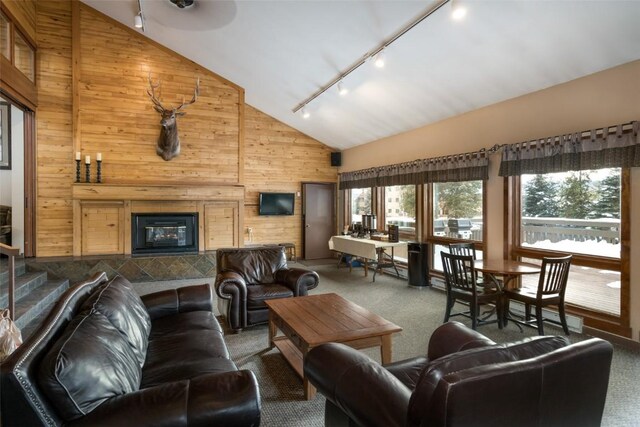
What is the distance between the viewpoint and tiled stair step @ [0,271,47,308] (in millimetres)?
4062

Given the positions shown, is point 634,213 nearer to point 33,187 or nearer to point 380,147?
point 380,147

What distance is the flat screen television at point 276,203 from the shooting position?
8.23 meters

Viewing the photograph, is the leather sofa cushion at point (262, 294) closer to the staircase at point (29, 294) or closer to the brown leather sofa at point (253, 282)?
the brown leather sofa at point (253, 282)

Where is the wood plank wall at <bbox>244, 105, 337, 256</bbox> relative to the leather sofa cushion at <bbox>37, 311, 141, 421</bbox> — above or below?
above

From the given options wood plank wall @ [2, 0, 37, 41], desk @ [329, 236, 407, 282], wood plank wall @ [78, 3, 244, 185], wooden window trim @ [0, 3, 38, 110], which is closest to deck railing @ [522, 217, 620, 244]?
desk @ [329, 236, 407, 282]

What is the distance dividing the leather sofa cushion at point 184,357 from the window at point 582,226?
3977 mm

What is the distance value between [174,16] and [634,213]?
649 centimetres

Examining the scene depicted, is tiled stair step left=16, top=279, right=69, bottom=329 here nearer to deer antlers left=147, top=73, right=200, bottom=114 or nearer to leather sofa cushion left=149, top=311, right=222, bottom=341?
leather sofa cushion left=149, top=311, right=222, bottom=341

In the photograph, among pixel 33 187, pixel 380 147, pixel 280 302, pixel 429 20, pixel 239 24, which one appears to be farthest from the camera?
pixel 380 147

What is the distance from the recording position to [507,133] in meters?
4.69

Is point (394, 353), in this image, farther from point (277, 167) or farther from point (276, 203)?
point (277, 167)

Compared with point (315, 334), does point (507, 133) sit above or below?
above

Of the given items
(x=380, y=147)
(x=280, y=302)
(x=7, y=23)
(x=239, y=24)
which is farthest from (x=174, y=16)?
(x=280, y=302)

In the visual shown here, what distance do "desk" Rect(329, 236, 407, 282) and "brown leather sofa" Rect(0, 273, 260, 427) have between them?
14.3 ft
